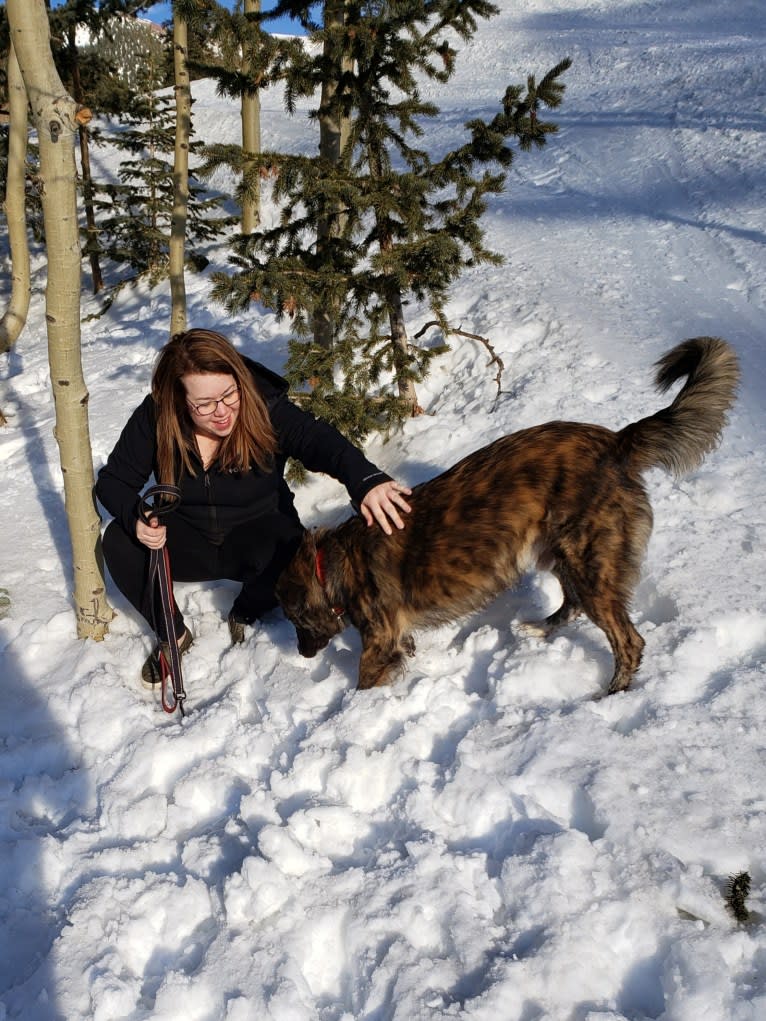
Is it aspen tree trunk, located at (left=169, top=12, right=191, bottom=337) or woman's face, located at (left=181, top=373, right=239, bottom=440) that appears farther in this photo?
aspen tree trunk, located at (left=169, top=12, right=191, bottom=337)

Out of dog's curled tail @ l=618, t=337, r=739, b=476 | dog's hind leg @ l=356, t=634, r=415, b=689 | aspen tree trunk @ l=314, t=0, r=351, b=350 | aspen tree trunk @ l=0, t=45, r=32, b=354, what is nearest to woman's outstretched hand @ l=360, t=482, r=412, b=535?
dog's hind leg @ l=356, t=634, r=415, b=689

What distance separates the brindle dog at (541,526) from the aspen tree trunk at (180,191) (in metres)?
4.82

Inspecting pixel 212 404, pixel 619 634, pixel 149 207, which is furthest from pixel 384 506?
pixel 149 207

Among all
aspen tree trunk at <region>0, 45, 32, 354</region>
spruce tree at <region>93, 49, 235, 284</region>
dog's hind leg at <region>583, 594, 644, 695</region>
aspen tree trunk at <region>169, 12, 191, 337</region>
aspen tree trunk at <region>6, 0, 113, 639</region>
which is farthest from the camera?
spruce tree at <region>93, 49, 235, 284</region>

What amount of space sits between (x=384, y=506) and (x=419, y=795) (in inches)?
46.3

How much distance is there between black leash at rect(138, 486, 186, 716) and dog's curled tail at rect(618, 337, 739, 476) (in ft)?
6.62

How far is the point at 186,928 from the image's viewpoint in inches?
89.8

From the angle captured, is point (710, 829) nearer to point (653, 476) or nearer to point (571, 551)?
point (571, 551)

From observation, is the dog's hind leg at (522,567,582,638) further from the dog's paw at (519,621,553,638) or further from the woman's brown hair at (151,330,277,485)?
the woman's brown hair at (151,330,277,485)

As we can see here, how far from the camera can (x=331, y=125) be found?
514 centimetres

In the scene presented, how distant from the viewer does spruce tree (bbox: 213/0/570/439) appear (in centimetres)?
426

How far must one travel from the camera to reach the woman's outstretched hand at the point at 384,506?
3111 millimetres

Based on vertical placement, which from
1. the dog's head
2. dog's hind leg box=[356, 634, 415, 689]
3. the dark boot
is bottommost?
the dark boot

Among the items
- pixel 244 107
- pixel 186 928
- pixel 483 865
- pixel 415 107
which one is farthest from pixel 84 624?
pixel 244 107
